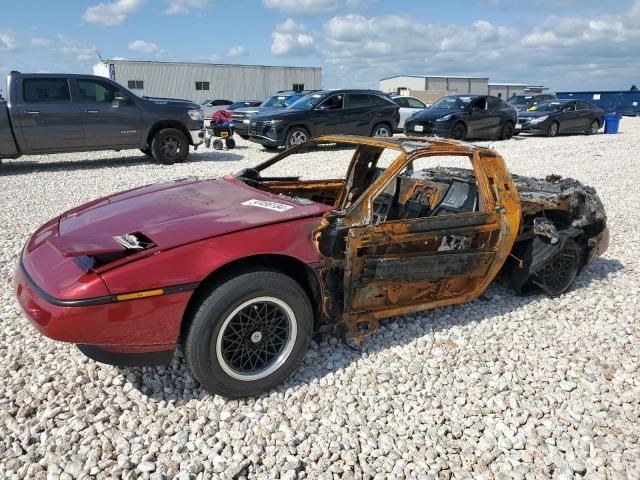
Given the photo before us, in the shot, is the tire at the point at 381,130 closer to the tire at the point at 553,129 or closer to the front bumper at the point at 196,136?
the front bumper at the point at 196,136

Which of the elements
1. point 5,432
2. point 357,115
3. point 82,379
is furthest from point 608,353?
point 357,115

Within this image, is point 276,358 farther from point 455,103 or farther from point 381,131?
point 455,103

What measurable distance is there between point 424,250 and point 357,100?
1102cm

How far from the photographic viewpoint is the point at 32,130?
31.3 ft

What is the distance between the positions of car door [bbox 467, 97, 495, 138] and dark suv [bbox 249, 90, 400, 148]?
2622 mm

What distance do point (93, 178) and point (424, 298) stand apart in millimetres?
7987

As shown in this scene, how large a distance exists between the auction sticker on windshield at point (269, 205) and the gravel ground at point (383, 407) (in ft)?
3.37

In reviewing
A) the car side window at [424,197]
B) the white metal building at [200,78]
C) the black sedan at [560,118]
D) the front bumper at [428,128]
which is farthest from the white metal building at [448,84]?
the car side window at [424,197]

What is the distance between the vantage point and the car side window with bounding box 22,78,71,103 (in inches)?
376

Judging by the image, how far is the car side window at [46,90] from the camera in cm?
955

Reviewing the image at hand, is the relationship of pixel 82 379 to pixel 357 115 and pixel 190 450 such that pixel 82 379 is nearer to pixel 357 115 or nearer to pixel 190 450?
pixel 190 450

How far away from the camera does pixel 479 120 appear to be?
51.3 feet

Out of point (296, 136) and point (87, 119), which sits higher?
point (87, 119)

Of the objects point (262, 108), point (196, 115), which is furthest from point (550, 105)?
point (196, 115)
